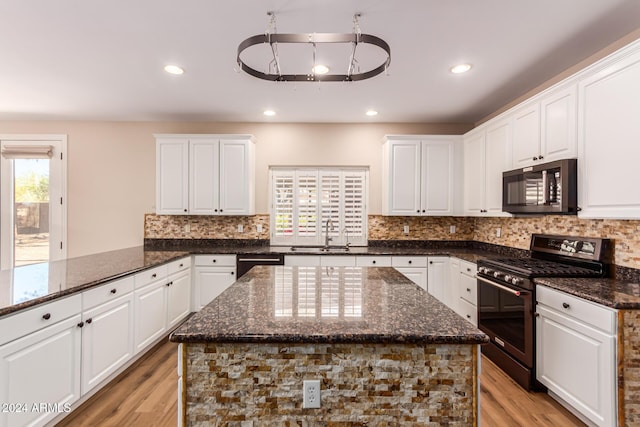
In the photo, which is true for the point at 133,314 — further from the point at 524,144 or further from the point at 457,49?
the point at 524,144

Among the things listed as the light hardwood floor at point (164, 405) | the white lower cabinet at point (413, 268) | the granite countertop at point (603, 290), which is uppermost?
the granite countertop at point (603, 290)

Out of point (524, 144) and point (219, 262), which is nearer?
point (524, 144)

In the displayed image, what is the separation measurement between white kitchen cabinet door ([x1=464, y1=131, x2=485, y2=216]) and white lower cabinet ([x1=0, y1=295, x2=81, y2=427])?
385 cm

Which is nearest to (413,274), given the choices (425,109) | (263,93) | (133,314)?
(425,109)

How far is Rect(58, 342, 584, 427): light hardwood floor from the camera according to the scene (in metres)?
1.97

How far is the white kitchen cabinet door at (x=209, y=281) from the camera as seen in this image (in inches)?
144

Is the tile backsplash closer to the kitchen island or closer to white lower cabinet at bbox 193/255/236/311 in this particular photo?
white lower cabinet at bbox 193/255/236/311

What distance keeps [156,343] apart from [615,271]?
4061 mm

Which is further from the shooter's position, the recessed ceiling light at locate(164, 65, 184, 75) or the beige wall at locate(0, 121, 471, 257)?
the beige wall at locate(0, 121, 471, 257)

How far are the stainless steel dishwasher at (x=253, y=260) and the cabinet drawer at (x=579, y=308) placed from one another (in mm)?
2551

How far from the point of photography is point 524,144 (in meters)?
2.73

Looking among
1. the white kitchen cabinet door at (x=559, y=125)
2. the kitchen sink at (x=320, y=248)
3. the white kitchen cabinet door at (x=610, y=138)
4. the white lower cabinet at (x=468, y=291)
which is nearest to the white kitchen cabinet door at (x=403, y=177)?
the kitchen sink at (x=320, y=248)

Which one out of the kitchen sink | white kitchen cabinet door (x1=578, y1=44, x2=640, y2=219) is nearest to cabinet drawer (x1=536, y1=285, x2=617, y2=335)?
white kitchen cabinet door (x1=578, y1=44, x2=640, y2=219)

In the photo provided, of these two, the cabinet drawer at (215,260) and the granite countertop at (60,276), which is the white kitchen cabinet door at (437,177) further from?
the granite countertop at (60,276)
